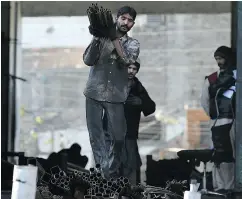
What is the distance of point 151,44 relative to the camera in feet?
30.8

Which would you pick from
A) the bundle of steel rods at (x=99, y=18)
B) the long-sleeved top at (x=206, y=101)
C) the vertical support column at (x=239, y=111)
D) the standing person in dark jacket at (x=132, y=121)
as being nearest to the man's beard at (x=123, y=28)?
the bundle of steel rods at (x=99, y=18)

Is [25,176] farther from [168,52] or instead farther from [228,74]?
[168,52]

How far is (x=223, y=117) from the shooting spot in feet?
26.9

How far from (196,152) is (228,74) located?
101cm

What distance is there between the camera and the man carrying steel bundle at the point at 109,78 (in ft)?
20.7

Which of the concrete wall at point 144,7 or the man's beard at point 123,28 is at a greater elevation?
the concrete wall at point 144,7

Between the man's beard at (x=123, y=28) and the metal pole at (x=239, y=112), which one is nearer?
the man's beard at (x=123, y=28)

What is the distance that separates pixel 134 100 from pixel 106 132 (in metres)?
0.91

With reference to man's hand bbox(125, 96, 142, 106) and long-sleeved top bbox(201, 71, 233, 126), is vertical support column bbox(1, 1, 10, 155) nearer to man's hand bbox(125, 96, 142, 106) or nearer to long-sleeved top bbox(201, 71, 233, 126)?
man's hand bbox(125, 96, 142, 106)

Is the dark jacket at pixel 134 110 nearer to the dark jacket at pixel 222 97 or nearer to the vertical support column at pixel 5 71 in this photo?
the dark jacket at pixel 222 97

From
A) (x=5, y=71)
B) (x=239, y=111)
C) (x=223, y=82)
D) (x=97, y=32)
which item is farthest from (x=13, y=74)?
(x=239, y=111)

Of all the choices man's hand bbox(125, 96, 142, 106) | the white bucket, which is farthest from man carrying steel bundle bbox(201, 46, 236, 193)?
the white bucket

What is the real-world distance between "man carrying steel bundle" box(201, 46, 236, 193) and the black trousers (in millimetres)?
1725

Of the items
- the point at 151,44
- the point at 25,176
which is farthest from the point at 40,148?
the point at 25,176
